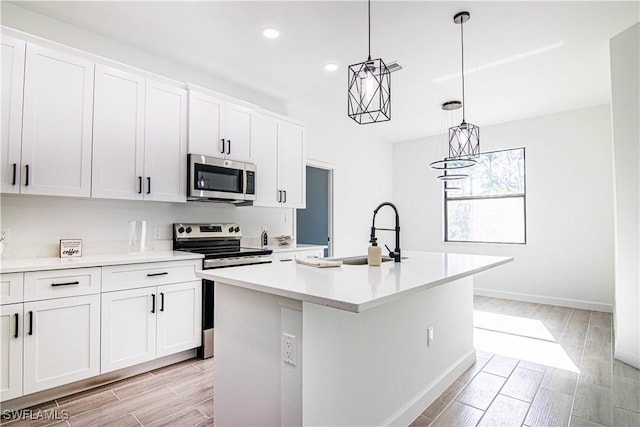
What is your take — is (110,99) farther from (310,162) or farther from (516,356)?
(516,356)

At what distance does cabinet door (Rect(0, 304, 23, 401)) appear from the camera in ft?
6.58

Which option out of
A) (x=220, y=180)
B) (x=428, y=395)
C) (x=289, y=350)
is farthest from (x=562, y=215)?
(x=289, y=350)

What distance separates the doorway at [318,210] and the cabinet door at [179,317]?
91.6 inches

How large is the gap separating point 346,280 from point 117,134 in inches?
90.6

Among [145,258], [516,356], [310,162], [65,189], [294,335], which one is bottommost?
[516,356]

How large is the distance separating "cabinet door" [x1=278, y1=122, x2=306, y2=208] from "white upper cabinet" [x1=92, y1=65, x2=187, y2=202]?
1195 mm

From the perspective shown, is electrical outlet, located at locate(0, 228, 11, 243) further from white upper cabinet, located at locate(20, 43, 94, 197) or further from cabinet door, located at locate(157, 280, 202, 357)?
cabinet door, located at locate(157, 280, 202, 357)

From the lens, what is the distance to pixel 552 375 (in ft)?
8.73

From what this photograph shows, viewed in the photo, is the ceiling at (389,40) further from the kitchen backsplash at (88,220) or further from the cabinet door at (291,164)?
the kitchen backsplash at (88,220)

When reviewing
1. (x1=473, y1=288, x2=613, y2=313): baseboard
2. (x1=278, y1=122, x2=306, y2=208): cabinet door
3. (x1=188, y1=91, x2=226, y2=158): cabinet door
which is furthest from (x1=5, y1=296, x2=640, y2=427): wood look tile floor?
(x1=278, y1=122, x2=306, y2=208): cabinet door

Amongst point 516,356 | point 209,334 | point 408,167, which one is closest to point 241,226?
point 209,334

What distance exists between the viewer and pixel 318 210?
207 inches

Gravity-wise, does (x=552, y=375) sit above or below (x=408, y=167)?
below

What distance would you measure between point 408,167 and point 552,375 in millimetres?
4378
